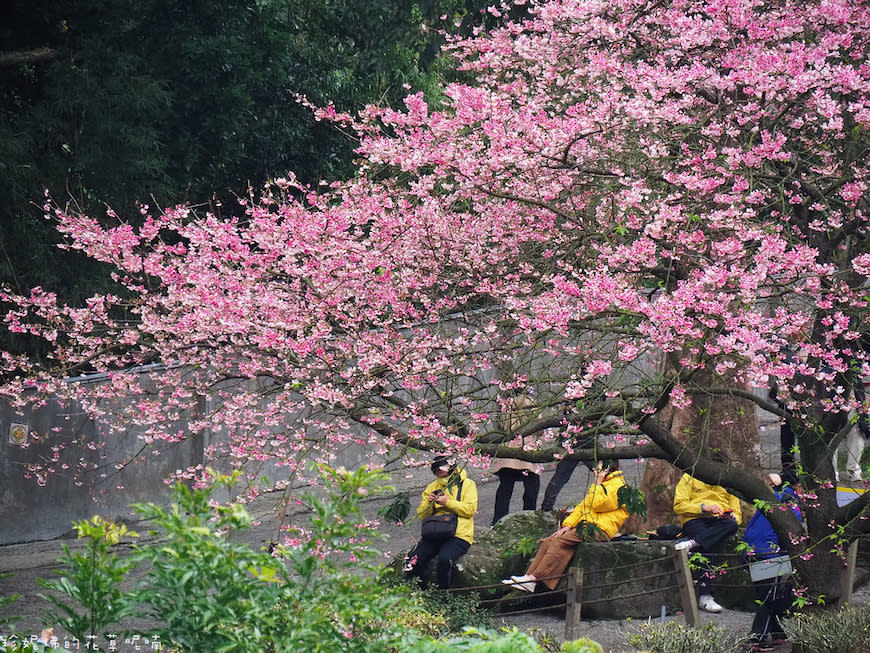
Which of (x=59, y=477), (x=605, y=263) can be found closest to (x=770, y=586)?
(x=605, y=263)

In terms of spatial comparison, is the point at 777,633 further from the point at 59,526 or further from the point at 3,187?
the point at 3,187

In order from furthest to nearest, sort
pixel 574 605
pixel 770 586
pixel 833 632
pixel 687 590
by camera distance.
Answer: pixel 770 586
pixel 687 590
pixel 574 605
pixel 833 632

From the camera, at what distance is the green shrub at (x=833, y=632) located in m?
6.64

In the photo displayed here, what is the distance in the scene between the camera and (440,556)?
9.20m

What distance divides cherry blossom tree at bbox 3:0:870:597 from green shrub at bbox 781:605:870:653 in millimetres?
461

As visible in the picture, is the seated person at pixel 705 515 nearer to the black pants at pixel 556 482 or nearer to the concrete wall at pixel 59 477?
the black pants at pixel 556 482

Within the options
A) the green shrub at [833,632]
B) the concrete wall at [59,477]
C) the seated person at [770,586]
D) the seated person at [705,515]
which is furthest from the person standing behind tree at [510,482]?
the concrete wall at [59,477]

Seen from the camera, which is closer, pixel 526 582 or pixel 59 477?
pixel 526 582

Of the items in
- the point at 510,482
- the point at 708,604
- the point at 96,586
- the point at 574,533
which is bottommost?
the point at 708,604

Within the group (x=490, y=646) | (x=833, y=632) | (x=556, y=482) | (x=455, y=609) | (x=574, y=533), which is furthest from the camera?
(x=556, y=482)

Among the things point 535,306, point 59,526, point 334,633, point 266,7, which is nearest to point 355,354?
point 535,306

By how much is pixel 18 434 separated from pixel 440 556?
623 centimetres

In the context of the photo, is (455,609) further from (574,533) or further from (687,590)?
(687,590)

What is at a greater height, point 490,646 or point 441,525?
point 490,646
